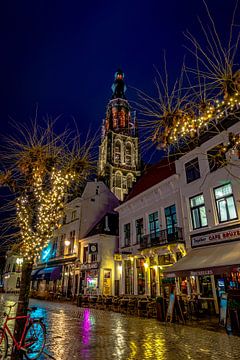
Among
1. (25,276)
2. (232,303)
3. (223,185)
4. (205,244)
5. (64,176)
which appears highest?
(223,185)

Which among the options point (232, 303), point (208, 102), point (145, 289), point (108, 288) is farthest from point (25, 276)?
point (108, 288)

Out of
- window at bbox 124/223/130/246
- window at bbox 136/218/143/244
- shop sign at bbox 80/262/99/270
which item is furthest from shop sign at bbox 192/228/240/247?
shop sign at bbox 80/262/99/270

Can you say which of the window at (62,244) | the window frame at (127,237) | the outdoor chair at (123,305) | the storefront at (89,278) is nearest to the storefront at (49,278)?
the window at (62,244)

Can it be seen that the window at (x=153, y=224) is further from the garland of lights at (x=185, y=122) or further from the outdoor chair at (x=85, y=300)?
the garland of lights at (x=185, y=122)

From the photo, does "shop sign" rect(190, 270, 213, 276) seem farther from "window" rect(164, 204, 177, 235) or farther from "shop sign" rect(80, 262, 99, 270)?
"shop sign" rect(80, 262, 99, 270)

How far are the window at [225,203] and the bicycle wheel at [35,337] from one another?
1042 centimetres

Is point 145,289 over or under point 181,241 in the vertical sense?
under

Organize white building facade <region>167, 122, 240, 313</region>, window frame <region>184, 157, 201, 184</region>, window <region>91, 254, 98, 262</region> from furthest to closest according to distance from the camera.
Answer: window <region>91, 254, 98, 262</region> < window frame <region>184, 157, 201, 184</region> < white building facade <region>167, 122, 240, 313</region>

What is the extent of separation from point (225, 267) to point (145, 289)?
9988 mm

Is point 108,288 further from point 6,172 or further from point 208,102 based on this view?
point 208,102

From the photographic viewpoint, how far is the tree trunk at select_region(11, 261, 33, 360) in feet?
17.8

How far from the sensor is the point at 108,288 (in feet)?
77.3

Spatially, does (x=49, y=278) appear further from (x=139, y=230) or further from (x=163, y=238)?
(x=163, y=238)

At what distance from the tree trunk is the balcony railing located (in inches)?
442
